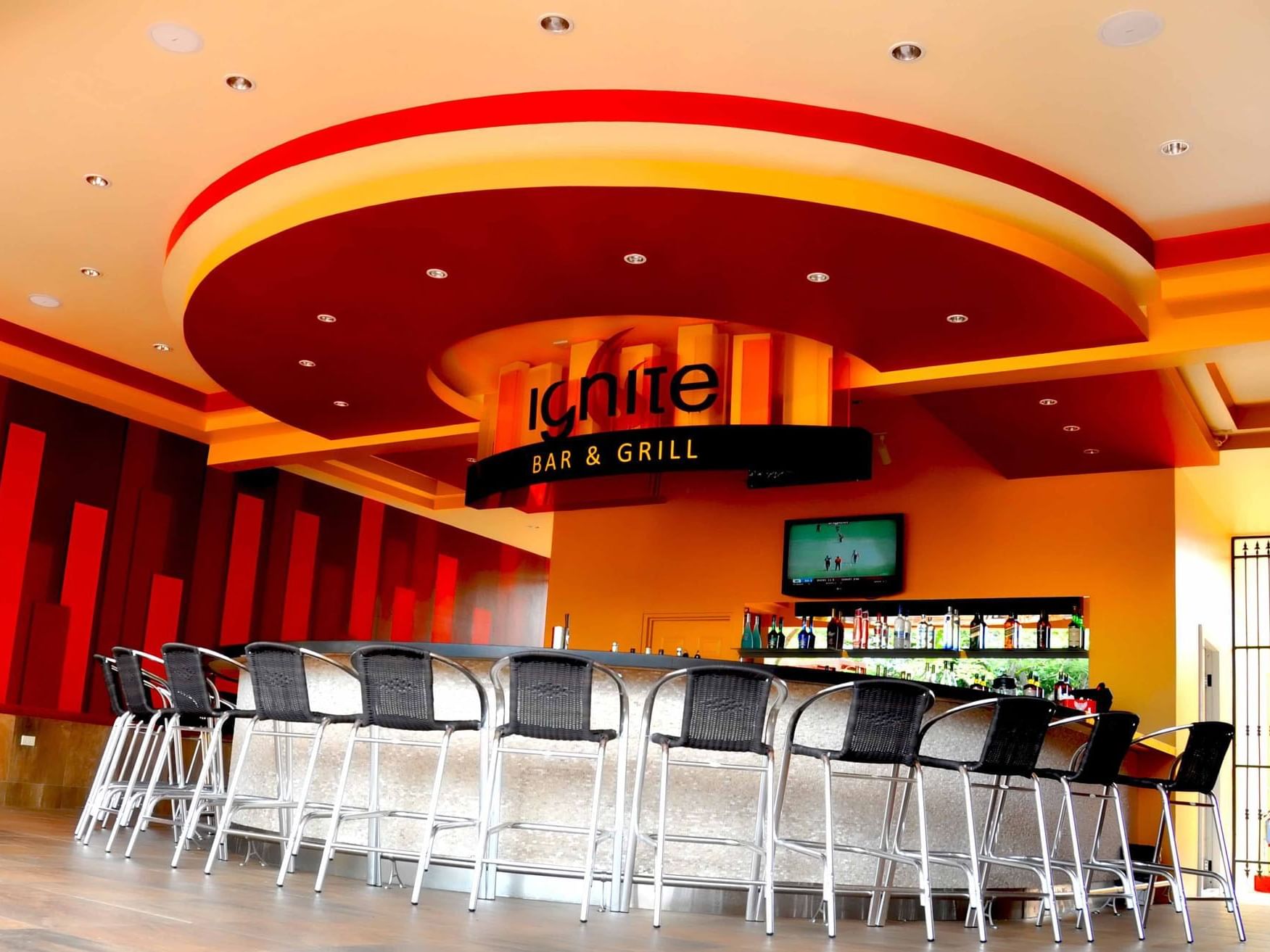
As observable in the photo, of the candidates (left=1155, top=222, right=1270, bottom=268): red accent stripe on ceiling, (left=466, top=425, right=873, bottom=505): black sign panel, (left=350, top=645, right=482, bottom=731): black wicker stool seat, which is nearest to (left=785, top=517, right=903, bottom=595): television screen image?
(left=466, top=425, right=873, bottom=505): black sign panel

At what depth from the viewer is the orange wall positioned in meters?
8.18

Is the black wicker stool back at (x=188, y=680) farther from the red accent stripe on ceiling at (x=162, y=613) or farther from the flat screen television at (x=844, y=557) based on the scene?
the flat screen television at (x=844, y=557)

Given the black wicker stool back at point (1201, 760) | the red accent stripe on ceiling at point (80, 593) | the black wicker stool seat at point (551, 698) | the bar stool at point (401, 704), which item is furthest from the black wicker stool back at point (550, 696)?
the red accent stripe on ceiling at point (80, 593)

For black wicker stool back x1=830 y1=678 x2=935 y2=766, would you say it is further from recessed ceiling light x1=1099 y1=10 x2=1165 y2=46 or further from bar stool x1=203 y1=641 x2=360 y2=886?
recessed ceiling light x1=1099 y1=10 x2=1165 y2=46

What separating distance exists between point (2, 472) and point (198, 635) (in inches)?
82.0

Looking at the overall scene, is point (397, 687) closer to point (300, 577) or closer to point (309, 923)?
point (309, 923)

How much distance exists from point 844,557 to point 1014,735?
450 centimetres

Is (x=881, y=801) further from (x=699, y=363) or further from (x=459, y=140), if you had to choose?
(x=459, y=140)

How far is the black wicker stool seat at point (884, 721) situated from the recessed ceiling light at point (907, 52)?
7.76ft

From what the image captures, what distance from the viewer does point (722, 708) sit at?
4133 mm

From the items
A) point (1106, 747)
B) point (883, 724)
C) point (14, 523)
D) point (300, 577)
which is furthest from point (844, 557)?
point (14, 523)

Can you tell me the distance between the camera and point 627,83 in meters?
4.98

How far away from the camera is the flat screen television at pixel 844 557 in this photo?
8.84m

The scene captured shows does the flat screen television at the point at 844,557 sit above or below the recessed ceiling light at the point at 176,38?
below
